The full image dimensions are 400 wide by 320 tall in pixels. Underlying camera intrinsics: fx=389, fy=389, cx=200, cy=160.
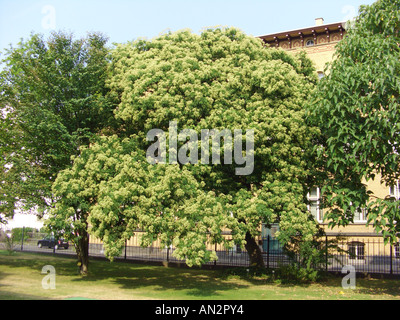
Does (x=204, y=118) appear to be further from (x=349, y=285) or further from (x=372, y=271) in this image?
(x=372, y=271)

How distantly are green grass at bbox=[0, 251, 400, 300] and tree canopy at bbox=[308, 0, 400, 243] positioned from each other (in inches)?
126

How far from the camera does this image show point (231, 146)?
1652 centimetres

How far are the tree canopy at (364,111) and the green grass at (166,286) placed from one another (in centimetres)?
319

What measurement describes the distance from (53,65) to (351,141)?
46.0 feet

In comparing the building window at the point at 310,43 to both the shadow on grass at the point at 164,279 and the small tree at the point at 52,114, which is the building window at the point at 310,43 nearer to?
the small tree at the point at 52,114

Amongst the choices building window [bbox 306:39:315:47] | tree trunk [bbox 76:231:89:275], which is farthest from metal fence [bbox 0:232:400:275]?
building window [bbox 306:39:315:47]

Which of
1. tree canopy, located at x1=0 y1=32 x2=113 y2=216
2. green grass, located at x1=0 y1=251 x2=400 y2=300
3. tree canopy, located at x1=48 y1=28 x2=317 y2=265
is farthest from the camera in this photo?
tree canopy, located at x1=0 y1=32 x2=113 y2=216

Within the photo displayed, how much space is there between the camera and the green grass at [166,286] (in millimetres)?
14477

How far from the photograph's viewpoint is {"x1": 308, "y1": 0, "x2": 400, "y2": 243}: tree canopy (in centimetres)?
1431

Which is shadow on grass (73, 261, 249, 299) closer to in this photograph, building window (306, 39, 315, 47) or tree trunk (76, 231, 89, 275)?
tree trunk (76, 231, 89, 275)

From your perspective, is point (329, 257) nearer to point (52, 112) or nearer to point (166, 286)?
point (166, 286)

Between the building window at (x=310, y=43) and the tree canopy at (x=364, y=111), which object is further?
the building window at (x=310, y=43)

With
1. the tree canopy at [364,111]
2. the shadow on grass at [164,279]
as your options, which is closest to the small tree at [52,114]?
the shadow on grass at [164,279]

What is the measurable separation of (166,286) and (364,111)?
10.9 m
